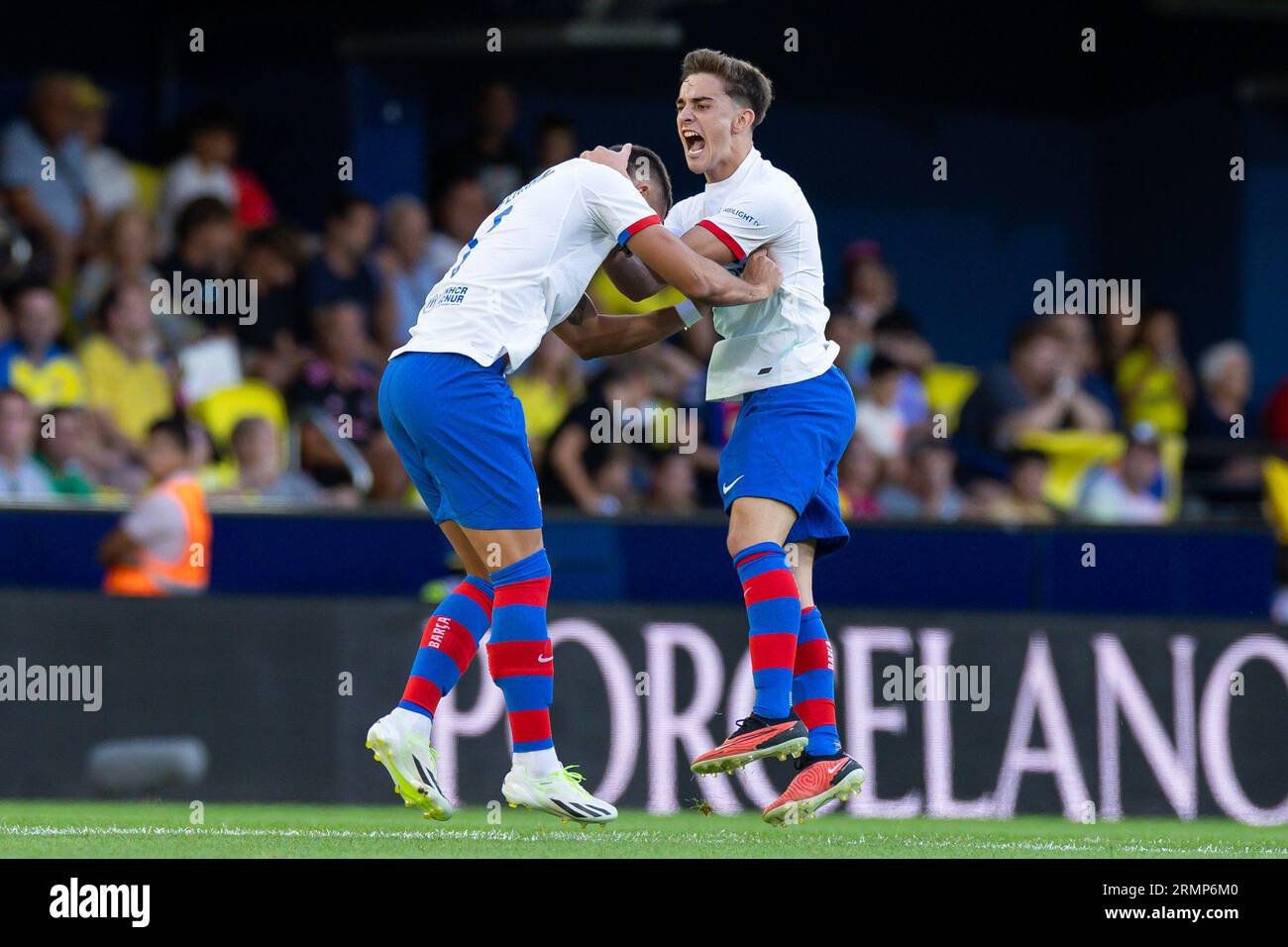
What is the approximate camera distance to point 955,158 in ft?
55.4

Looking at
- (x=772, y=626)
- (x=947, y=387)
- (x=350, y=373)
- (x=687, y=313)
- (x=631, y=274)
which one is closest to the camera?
(x=772, y=626)

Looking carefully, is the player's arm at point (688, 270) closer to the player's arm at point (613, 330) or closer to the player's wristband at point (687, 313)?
the player's wristband at point (687, 313)

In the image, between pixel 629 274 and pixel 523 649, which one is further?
pixel 629 274

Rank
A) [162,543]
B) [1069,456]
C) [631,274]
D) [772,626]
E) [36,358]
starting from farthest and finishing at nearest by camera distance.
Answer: [1069,456] < [36,358] < [162,543] < [631,274] < [772,626]

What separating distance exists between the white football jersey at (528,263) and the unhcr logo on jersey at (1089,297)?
8233 mm

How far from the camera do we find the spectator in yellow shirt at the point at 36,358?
1155 cm

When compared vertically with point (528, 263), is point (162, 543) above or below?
below

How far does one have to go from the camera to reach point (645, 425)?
12047mm

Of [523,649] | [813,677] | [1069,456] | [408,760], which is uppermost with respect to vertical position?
[1069,456]

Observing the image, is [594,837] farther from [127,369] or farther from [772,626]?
[127,369]

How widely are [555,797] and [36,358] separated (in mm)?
5616

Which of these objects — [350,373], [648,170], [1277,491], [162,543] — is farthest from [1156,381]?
[648,170]

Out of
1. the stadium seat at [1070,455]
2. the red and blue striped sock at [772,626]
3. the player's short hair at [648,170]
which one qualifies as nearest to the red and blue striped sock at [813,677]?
the red and blue striped sock at [772,626]

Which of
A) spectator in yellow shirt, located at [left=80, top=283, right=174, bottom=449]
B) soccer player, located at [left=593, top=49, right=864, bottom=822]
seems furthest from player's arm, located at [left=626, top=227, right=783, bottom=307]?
spectator in yellow shirt, located at [left=80, top=283, right=174, bottom=449]
